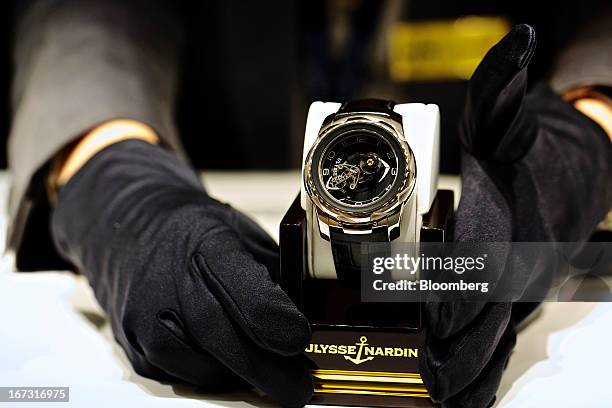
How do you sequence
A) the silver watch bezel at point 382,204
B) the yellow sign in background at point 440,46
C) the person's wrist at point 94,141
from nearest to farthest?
the silver watch bezel at point 382,204 → the person's wrist at point 94,141 → the yellow sign in background at point 440,46

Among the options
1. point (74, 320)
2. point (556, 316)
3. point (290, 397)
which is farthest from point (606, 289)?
point (74, 320)

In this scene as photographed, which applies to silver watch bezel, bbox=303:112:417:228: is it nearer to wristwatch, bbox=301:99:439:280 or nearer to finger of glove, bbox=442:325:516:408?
wristwatch, bbox=301:99:439:280

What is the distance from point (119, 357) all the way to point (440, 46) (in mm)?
746

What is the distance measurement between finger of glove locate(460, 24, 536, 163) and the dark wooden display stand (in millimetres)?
68

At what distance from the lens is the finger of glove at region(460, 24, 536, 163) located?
1.76 feet

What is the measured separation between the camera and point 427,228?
0.55m

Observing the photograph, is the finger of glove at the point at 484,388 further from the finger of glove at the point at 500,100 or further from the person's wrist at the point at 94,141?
the person's wrist at the point at 94,141

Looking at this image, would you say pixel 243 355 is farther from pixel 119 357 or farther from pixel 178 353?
pixel 119 357

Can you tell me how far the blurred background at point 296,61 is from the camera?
48.4 inches

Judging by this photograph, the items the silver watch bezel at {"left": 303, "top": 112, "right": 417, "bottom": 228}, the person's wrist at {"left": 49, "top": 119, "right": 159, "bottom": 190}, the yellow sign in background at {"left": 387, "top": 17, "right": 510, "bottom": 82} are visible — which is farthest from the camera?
the yellow sign in background at {"left": 387, "top": 17, "right": 510, "bottom": 82}

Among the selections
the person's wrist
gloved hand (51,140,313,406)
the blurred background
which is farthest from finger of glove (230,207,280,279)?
the blurred background

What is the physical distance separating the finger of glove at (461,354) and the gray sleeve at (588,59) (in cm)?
37

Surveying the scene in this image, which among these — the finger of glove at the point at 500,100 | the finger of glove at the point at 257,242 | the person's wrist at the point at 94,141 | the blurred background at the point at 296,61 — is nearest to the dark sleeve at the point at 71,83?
the person's wrist at the point at 94,141

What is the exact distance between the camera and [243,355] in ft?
1.83
